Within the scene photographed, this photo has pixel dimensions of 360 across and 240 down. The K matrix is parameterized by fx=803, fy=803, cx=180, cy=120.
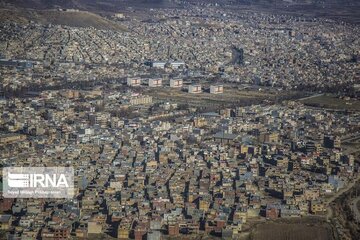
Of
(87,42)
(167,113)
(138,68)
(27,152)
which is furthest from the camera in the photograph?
(87,42)

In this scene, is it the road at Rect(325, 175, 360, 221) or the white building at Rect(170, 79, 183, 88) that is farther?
the white building at Rect(170, 79, 183, 88)

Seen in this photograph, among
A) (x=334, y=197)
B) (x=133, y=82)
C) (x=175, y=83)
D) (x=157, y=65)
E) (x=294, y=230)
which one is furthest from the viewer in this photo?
(x=157, y=65)

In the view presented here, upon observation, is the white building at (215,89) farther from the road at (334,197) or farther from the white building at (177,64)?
the road at (334,197)

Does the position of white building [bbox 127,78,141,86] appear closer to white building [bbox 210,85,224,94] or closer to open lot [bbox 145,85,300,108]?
open lot [bbox 145,85,300,108]

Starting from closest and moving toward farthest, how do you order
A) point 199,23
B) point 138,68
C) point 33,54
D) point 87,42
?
point 138,68
point 33,54
point 87,42
point 199,23

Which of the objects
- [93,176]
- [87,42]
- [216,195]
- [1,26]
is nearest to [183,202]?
[216,195]

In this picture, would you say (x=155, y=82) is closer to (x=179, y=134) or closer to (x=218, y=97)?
(x=218, y=97)

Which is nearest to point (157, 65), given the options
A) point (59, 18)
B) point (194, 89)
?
point (194, 89)

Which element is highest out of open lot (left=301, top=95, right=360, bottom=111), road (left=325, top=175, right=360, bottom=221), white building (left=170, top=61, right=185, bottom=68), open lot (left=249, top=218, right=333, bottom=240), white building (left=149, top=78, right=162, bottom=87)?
open lot (left=249, top=218, right=333, bottom=240)

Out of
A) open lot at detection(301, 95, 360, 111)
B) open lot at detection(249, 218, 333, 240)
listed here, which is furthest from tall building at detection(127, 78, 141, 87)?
open lot at detection(249, 218, 333, 240)

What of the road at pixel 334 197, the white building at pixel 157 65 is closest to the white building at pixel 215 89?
the white building at pixel 157 65

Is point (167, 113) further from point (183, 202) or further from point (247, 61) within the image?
point (247, 61)
